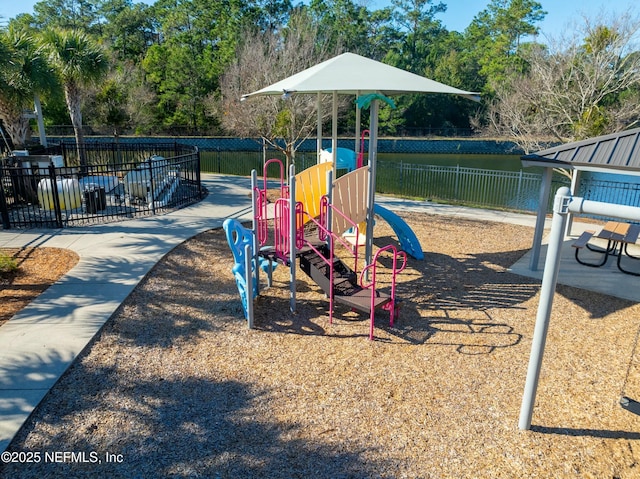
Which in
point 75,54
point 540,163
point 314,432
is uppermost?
point 75,54

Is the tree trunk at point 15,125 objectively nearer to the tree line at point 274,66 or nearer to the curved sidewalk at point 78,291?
the tree line at point 274,66

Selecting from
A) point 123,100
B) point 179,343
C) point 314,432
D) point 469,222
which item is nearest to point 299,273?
point 179,343

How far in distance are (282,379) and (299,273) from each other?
322 centimetres

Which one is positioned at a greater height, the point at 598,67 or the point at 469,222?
the point at 598,67

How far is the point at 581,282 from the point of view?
763 cm

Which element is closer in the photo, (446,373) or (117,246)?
(446,373)

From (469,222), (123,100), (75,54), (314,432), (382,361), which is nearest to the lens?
(314,432)

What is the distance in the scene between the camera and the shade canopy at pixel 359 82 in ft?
20.6

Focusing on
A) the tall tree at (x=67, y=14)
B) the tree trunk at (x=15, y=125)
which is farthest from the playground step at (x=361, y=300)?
the tall tree at (x=67, y=14)

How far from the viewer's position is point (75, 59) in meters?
14.9

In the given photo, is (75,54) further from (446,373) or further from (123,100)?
(123,100)

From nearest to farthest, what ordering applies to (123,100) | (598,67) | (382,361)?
(382,361), (598,67), (123,100)

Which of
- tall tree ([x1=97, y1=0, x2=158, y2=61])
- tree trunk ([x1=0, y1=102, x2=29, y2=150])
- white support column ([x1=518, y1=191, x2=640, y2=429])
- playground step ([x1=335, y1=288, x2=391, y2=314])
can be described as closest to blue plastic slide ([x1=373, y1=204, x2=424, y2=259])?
playground step ([x1=335, y1=288, x2=391, y2=314])

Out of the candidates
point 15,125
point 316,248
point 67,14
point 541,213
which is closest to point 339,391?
point 316,248
